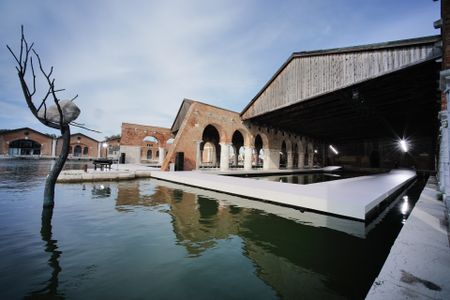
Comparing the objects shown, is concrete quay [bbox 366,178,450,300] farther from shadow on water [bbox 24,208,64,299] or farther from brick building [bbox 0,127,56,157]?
brick building [bbox 0,127,56,157]

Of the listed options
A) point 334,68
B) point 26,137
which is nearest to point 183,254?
point 334,68

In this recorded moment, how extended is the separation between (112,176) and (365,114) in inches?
737

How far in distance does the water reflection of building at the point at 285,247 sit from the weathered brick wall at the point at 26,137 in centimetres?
4364

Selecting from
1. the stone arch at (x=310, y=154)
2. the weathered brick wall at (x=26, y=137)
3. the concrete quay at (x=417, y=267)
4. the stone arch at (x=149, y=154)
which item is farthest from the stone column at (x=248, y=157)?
the weathered brick wall at (x=26, y=137)

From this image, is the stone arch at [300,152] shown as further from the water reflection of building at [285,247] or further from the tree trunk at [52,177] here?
the tree trunk at [52,177]

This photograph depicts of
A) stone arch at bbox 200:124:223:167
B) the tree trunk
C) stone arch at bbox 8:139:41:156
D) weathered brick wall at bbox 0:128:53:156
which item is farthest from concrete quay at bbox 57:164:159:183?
stone arch at bbox 8:139:41:156

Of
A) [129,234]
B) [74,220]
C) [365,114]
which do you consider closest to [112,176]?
[74,220]

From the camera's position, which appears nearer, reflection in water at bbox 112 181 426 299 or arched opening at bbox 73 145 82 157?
reflection in water at bbox 112 181 426 299

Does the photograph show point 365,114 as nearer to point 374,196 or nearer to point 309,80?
point 309,80

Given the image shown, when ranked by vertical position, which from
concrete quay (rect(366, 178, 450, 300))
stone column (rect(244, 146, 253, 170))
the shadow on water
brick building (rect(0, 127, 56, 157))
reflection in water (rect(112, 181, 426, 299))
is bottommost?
reflection in water (rect(112, 181, 426, 299))

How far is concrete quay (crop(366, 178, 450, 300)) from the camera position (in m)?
2.09

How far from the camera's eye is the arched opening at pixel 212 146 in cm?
2463

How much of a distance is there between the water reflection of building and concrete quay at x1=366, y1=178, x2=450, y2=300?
44cm

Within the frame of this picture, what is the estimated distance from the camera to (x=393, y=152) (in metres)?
29.6
